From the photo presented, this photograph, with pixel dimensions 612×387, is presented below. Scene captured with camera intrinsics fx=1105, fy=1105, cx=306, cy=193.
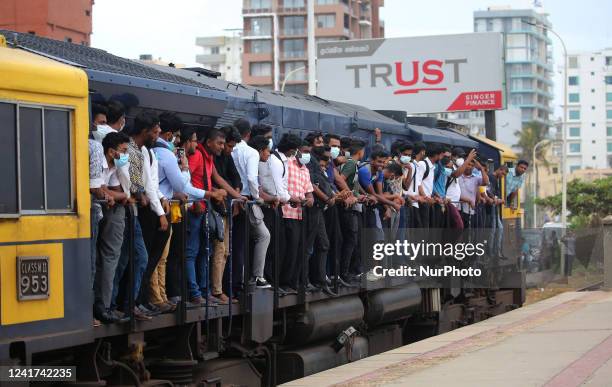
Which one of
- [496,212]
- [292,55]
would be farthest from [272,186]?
[292,55]

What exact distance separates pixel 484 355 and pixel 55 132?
6443 millimetres

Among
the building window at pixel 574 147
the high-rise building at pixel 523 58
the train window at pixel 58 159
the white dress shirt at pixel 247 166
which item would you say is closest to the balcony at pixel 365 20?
the high-rise building at pixel 523 58

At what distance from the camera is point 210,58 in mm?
153375

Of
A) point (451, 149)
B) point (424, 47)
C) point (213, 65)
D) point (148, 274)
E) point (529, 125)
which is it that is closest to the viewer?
point (148, 274)

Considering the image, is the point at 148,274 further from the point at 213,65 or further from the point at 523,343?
the point at 213,65

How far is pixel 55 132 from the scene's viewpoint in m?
9.26

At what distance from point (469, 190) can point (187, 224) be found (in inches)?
463

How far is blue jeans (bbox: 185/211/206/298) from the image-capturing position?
11492mm

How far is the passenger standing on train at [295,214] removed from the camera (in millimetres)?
14016

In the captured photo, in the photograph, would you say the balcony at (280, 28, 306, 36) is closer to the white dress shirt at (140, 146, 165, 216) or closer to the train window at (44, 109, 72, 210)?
the white dress shirt at (140, 146, 165, 216)

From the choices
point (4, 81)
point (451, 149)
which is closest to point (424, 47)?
point (451, 149)

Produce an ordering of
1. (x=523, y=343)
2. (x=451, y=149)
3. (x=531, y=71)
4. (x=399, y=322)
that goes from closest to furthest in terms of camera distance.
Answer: (x=523, y=343)
(x=399, y=322)
(x=451, y=149)
(x=531, y=71)

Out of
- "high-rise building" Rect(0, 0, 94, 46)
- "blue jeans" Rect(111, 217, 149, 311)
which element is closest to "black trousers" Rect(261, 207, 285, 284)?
"blue jeans" Rect(111, 217, 149, 311)

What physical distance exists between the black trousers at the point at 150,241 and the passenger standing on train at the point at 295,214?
3230 millimetres
